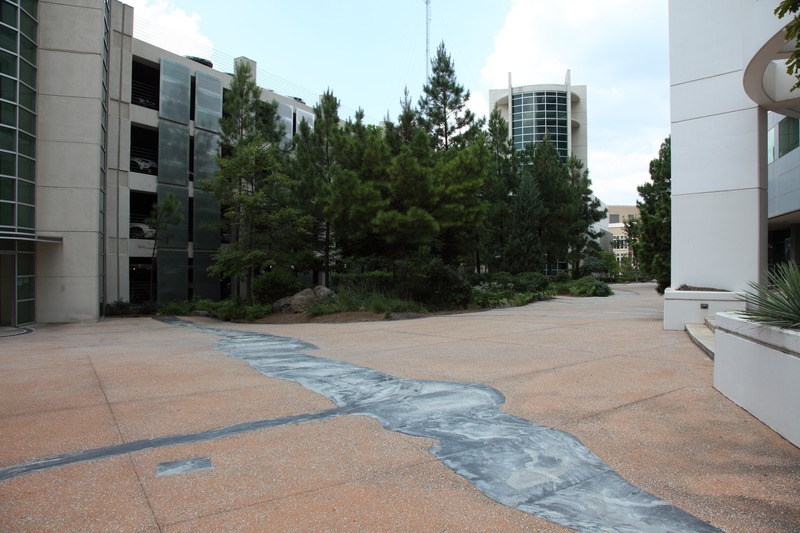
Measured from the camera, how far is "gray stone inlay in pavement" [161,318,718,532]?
3.07 metres

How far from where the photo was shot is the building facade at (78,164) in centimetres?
1766

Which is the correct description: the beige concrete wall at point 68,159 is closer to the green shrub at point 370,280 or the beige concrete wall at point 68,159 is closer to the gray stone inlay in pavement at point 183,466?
the green shrub at point 370,280

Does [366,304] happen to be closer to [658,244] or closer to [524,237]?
[658,244]

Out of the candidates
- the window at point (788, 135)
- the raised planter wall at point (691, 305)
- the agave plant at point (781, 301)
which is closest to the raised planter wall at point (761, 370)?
the agave plant at point (781, 301)

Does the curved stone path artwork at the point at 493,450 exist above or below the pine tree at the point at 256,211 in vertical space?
below

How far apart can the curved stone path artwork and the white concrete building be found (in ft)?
24.2

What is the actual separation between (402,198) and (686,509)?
16559mm

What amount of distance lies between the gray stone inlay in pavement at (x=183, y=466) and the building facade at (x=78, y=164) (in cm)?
1653

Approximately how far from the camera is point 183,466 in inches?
151

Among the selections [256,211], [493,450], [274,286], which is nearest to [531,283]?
[274,286]

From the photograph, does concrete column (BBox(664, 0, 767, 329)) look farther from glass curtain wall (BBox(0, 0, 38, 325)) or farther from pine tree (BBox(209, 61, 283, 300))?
glass curtain wall (BBox(0, 0, 38, 325))

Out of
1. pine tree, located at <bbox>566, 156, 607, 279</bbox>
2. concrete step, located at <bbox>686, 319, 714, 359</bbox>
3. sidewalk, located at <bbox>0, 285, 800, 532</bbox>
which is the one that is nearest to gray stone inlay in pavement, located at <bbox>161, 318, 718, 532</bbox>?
sidewalk, located at <bbox>0, 285, 800, 532</bbox>

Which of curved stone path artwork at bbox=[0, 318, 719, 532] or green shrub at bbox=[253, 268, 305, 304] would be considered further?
green shrub at bbox=[253, 268, 305, 304]

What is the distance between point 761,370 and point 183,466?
5.05 meters
